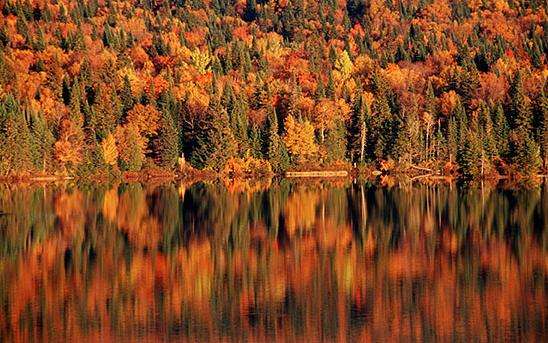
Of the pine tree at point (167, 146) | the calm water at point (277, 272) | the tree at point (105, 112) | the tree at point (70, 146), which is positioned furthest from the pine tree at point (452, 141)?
the calm water at point (277, 272)

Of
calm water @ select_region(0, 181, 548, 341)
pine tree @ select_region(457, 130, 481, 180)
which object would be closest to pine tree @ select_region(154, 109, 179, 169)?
pine tree @ select_region(457, 130, 481, 180)

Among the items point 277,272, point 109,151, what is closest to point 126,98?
point 109,151

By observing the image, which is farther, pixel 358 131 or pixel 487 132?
pixel 358 131

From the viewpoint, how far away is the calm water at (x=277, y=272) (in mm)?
31344

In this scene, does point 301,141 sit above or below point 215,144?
above

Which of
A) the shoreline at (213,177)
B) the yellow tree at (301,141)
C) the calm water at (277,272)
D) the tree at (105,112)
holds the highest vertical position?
the tree at (105,112)

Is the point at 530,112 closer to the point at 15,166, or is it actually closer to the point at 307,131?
the point at 307,131

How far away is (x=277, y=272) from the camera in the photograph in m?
40.5

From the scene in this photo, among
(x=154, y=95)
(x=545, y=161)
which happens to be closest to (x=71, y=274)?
(x=545, y=161)

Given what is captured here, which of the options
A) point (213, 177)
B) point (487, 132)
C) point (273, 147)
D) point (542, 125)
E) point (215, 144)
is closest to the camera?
point (487, 132)

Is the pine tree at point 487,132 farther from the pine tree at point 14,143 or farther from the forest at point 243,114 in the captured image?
the pine tree at point 14,143

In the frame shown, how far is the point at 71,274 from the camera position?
135 ft

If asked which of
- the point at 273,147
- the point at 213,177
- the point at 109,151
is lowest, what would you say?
the point at 213,177

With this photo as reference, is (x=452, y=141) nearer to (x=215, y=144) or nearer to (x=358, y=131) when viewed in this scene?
(x=358, y=131)
